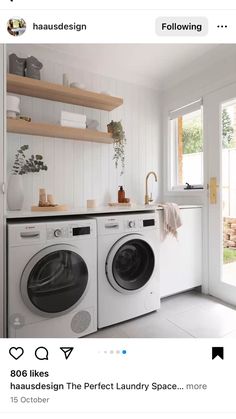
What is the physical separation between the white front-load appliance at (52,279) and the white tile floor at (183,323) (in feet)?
0.80

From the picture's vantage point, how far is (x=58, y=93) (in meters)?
1.81

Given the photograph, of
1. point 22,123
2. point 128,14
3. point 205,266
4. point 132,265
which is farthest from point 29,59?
point 205,266

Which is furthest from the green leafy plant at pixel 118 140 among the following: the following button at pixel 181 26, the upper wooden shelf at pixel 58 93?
the following button at pixel 181 26

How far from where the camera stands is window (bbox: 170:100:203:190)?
2281mm

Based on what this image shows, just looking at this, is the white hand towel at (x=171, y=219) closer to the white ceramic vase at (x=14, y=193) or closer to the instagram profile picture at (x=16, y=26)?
the white ceramic vase at (x=14, y=193)

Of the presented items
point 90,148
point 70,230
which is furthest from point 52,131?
point 70,230

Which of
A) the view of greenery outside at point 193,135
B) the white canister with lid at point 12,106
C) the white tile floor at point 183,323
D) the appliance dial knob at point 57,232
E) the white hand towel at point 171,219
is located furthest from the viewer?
the view of greenery outside at point 193,135

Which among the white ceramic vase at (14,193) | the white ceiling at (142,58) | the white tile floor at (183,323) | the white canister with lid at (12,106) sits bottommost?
the white tile floor at (183,323)

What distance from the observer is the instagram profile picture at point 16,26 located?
2.49ft

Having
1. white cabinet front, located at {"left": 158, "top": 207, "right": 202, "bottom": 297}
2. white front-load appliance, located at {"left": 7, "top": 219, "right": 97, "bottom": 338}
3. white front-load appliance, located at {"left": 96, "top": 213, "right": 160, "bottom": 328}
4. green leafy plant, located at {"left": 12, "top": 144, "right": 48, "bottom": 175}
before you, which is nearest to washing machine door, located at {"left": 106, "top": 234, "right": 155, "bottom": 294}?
white front-load appliance, located at {"left": 96, "top": 213, "right": 160, "bottom": 328}

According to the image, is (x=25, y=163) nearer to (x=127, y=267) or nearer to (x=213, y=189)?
(x=127, y=267)

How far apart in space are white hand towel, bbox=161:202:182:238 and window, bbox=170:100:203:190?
1.86 feet
